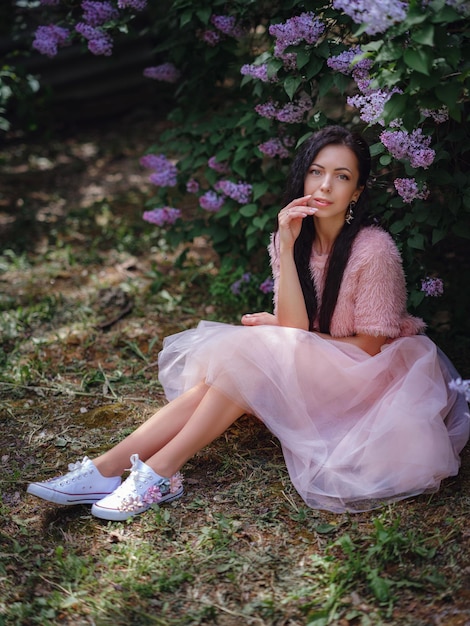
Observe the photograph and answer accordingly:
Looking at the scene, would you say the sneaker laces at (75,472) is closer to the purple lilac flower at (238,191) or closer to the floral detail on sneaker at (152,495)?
the floral detail on sneaker at (152,495)

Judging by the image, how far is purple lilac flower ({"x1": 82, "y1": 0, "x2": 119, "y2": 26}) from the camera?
3434mm

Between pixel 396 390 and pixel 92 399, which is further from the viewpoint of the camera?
pixel 92 399

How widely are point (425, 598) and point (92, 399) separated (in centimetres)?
176

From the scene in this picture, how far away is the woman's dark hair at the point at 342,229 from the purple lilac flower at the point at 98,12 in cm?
133

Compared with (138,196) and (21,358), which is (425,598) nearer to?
(21,358)

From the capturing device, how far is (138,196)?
17.4ft

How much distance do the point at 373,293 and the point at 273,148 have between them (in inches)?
38.7

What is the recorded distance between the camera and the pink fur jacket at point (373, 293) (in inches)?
104

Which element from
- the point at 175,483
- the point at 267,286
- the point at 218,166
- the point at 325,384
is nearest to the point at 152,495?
the point at 175,483

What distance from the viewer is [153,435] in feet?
8.59

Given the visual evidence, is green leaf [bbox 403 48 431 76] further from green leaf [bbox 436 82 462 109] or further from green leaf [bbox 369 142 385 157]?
green leaf [bbox 369 142 385 157]

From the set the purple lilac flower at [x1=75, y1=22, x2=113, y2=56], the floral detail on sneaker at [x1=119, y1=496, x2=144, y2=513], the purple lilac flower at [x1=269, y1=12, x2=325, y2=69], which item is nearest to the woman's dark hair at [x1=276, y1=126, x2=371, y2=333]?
the purple lilac flower at [x1=269, y1=12, x2=325, y2=69]

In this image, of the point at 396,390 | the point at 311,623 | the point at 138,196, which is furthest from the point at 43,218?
the point at 311,623

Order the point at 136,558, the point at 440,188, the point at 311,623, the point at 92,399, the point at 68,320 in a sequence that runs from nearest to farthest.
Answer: the point at 311,623
the point at 136,558
the point at 440,188
the point at 92,399
the point at 68,320
